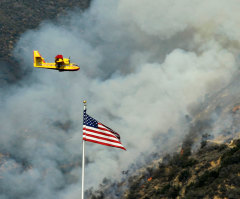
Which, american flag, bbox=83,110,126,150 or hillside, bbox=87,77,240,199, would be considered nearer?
american flag, bbox=83,110,126,150

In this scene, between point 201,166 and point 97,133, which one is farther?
point 201,166

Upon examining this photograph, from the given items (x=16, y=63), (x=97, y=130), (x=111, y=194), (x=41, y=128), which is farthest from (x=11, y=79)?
(x=97, y=130)

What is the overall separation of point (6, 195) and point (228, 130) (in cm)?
9997

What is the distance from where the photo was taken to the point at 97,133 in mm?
42469

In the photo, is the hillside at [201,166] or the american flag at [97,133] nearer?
the american flag at [97,133]

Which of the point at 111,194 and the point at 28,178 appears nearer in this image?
the point at 111,194

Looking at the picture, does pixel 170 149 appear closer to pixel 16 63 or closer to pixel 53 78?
pixel 53 78

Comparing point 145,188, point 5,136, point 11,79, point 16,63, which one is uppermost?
point 16,63

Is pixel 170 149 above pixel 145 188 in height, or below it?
above

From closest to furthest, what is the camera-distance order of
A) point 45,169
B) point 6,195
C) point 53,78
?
point 6,195
point 45,169
point 53,78

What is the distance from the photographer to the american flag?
42.0m

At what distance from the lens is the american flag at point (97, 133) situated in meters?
42.0

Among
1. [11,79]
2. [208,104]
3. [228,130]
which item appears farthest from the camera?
[11,79]

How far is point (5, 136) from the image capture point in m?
165
